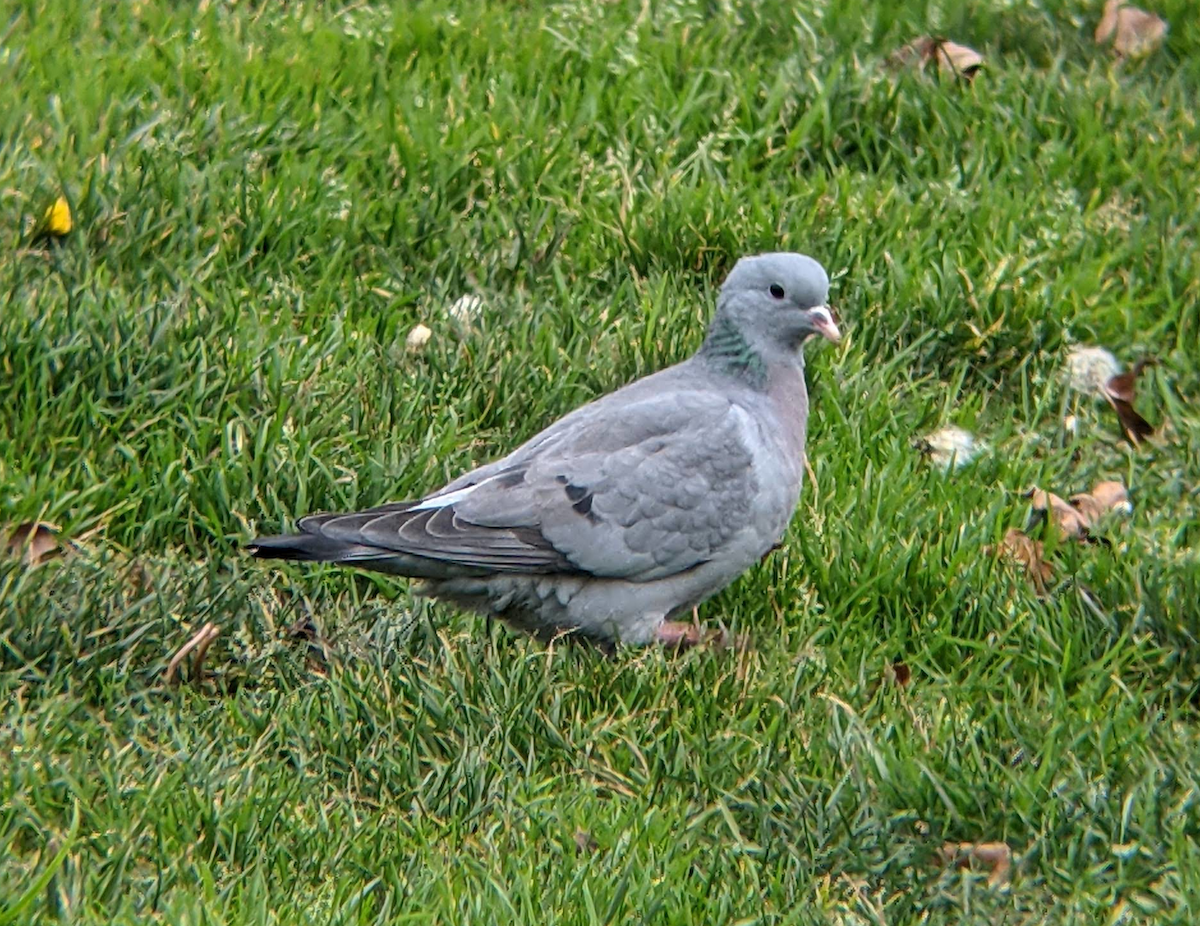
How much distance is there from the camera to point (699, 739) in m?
3.73

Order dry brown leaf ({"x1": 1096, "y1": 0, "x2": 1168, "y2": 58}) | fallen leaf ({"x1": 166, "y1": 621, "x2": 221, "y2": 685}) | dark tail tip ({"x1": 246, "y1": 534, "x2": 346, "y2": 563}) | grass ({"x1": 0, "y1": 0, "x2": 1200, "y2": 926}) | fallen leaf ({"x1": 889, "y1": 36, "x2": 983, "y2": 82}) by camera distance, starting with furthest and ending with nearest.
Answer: dry brown leaf ({"x1": 1096, "y1": 0, "x2": 1168, "y2": 58})
fallen leaf ({"x1": 889, "y1": 36, "x2": 983, "y2": 82})
fallen leaf ({"x1": 166, "y1": 621, "x2": 221, "y2": 685})
dark tail tip ({"x1": 246, "y1": 534, "x2": 346, "y2": 563})
grass ({"x1": 0, "y1": 0, "x2": 1200, "y2": 926})

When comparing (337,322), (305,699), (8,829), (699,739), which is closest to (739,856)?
(699,739)

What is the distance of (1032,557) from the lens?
4383 millimetres

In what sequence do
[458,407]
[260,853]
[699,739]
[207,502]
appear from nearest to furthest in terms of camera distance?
1. [260,853]
2. [699,739]
3. [207,502]
4. [458,407]

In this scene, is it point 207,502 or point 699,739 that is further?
point 207,502

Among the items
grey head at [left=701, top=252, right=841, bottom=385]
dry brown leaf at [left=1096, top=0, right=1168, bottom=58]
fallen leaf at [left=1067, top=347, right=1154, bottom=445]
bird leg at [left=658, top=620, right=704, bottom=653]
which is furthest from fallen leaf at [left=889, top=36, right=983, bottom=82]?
bird leg at [left=658, top=620, right=704, bottom=653]

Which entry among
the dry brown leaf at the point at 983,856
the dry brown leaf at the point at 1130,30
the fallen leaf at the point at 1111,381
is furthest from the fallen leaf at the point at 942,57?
the dry brown leaf at the point at 983,856

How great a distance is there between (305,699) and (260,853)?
1.79 ft

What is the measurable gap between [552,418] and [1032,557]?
1312 mm

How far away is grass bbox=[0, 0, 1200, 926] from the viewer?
346 cm

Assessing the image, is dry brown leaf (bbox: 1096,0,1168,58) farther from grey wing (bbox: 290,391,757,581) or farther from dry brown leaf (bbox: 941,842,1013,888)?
dry brown leaf (bbox: 941,842,1013,888)

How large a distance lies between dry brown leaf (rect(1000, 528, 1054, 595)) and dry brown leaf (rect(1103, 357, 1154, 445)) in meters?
0.73

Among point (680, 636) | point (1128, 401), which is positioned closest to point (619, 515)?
point (680, 636)

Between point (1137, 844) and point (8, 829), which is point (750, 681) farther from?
point (8, 829)
